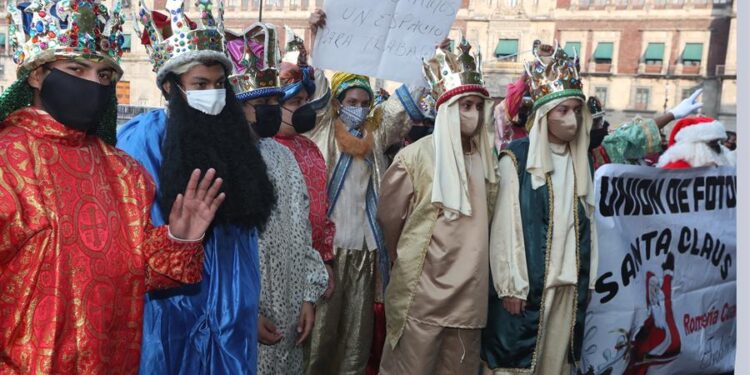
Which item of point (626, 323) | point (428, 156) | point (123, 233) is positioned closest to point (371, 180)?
point (428, 156)

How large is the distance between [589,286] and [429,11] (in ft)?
6.58

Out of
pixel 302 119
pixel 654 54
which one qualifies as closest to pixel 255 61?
pixel 302 119

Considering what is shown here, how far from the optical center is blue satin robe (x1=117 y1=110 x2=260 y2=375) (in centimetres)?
231

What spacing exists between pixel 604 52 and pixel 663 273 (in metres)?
40.2

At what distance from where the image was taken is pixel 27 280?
1.77 m

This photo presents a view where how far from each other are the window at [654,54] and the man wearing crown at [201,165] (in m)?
43.3

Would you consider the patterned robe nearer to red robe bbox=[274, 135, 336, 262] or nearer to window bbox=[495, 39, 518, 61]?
red robe bbox=[274, 135, 336, 262]

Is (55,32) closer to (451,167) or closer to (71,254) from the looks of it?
(71,254)

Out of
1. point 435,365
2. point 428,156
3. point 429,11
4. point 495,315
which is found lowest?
point 435,365

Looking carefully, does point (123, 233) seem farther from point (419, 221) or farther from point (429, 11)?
point (429, 11)

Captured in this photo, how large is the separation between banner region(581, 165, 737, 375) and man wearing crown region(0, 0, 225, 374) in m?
3.09

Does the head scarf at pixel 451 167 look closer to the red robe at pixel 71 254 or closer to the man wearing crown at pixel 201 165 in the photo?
the man wearing crown at pixel 201 165

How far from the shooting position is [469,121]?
3619 millimetres

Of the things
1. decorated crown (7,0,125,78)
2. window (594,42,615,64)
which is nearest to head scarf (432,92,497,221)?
decorated crown (7,0,125,78)
